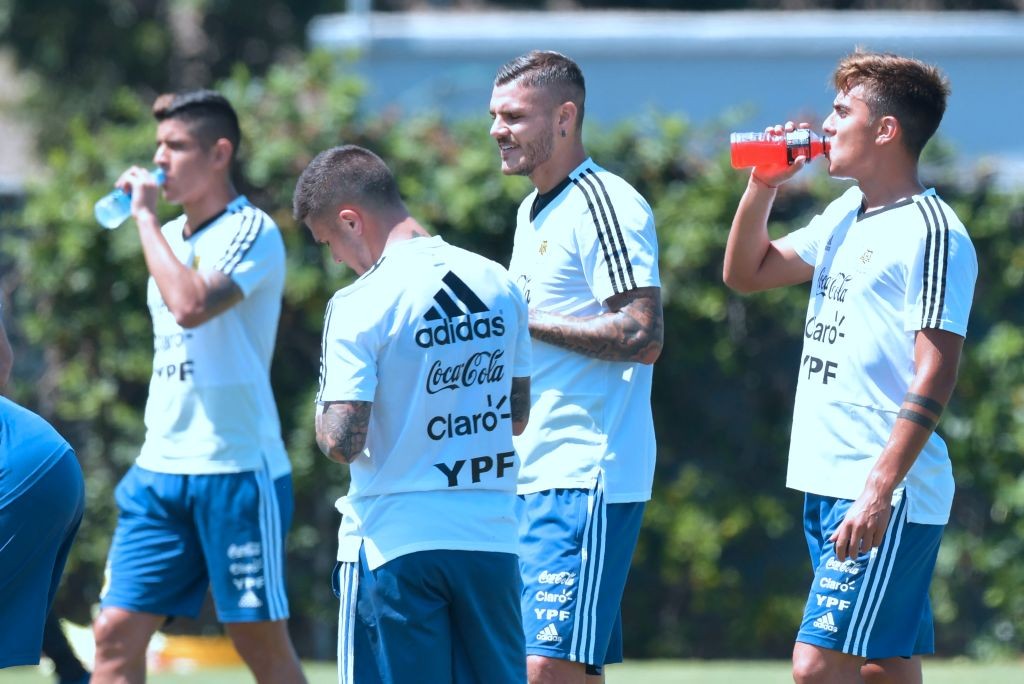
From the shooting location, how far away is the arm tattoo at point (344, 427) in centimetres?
388

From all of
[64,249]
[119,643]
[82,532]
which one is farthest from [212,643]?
[119,643]

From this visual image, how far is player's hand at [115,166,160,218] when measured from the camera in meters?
5.69

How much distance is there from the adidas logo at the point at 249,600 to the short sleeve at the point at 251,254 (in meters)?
1.09

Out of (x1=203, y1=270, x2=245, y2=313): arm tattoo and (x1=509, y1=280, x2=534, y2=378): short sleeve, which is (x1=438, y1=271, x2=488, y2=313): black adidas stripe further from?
(x1=203, y1=270, x2=245, y2=313): arm tattoo

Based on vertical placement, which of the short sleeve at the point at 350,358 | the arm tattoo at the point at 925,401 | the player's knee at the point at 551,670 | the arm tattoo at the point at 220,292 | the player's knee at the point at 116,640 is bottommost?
the player's knee at the point at 116,640

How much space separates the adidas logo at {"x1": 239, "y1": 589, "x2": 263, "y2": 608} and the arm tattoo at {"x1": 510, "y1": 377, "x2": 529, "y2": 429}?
5.56 feet

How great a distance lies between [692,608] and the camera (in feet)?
27.8

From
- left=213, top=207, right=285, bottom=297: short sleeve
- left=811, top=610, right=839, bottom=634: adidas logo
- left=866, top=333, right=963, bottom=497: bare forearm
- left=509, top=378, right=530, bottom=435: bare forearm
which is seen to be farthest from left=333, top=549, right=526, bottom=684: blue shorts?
left=213, top=207, right=285, bottom=297: short sleeve

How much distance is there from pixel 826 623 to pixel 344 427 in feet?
5.07

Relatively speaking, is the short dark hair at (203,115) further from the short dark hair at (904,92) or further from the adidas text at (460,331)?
the short dark hair at (904,92)

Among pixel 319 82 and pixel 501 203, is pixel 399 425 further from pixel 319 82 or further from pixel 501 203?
pixel 319 82

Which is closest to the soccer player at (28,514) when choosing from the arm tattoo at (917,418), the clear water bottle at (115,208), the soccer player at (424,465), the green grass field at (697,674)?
the soccer player at (424,465)

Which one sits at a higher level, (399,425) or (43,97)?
(43,97)

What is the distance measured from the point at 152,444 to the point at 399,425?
2057mm
